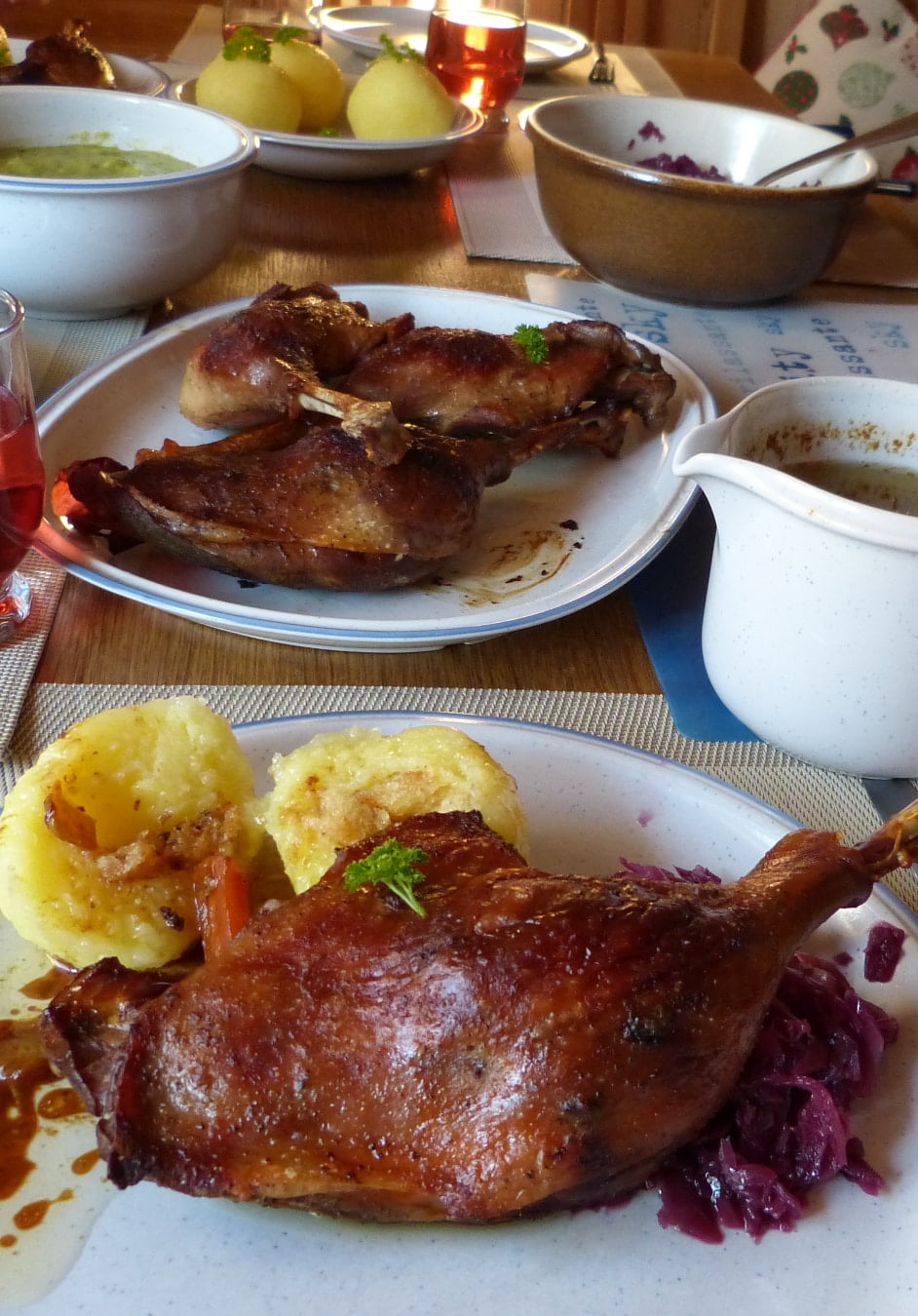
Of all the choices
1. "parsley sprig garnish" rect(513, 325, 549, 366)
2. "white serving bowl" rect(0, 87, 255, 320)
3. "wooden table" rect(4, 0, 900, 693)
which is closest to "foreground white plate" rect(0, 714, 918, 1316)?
"wooden table" rect(4, 0, 900, 693)

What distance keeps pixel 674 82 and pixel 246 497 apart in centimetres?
294

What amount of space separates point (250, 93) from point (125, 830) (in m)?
2.05

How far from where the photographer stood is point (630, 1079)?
2.44 ft

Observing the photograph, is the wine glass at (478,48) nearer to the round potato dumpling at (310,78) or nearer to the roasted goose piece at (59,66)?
the round potato dumpling at (310,78)

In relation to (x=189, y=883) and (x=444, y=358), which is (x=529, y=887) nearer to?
(x=189, y=883)

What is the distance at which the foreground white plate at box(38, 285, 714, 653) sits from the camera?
1.29 m

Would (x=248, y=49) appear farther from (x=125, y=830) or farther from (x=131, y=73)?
(x=125, y=830)

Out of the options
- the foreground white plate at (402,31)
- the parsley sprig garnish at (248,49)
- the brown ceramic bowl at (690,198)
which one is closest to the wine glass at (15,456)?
the brown ceramic bowl at (690,198)

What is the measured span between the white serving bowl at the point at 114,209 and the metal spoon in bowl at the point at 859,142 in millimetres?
1001

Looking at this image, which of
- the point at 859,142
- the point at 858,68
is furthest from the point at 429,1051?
the point at 858,68

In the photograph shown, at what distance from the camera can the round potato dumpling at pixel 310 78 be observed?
2.65m

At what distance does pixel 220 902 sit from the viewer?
A: 3.04 feet

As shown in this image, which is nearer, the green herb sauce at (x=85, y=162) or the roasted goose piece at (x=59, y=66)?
the green herb sauce at (x=85, y=162)

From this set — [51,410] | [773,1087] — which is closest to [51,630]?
[51,410]
